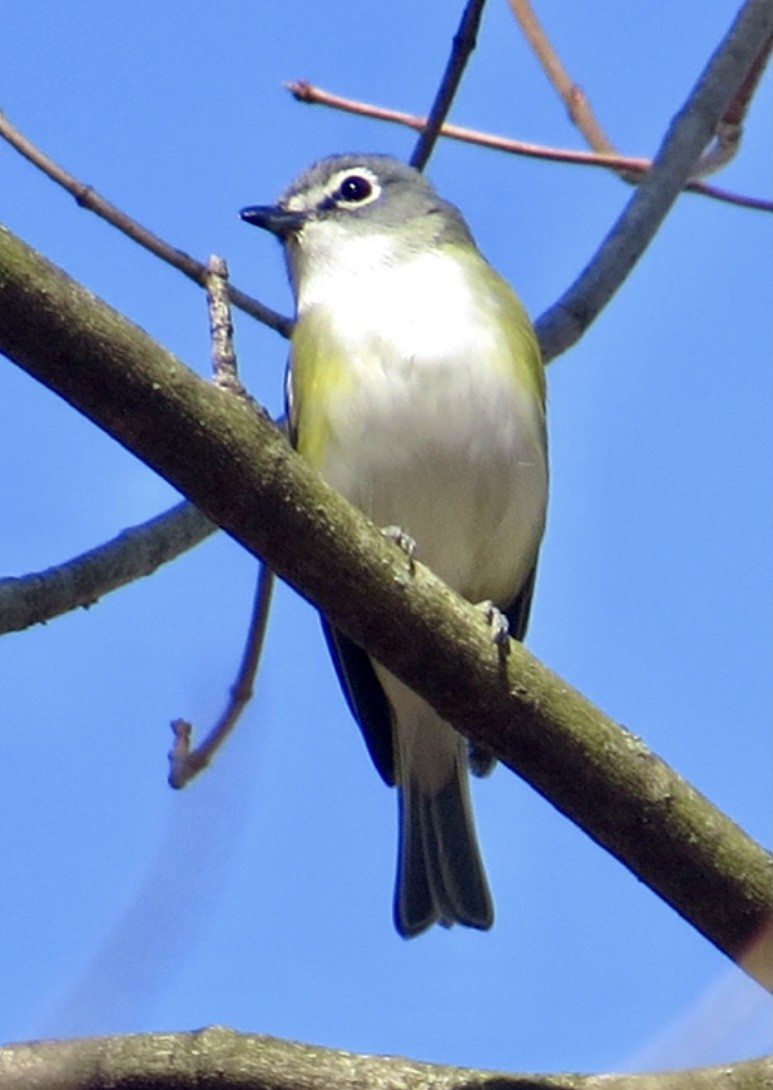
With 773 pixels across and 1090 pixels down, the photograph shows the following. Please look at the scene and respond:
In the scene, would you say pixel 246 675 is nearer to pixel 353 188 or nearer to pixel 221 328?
pixel 221 328

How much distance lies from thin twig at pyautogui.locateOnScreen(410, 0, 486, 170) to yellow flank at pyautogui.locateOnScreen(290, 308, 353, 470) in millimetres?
902

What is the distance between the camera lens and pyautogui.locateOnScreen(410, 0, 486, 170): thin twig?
4113 mm

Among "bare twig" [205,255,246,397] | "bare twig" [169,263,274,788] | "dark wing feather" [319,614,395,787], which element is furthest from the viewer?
"dark wing feather" [319,614,395,787]

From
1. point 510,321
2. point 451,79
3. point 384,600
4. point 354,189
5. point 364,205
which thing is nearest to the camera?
point 384,600

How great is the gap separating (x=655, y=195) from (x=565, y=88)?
418 mm

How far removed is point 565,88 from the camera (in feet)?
16.8

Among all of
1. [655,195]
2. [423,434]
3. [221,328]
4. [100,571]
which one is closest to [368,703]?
[423,434]

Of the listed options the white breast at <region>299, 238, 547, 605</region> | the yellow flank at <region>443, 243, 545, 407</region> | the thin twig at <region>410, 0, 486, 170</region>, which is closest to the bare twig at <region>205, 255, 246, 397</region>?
the thin twig at <region>410, 0, 486, 170</region>

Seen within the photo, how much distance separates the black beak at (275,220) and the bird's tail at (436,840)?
174 cm

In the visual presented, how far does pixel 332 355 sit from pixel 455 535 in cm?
69

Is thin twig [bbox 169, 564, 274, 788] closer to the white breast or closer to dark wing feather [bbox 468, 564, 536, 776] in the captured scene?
the white breast

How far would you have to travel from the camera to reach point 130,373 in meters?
2.84

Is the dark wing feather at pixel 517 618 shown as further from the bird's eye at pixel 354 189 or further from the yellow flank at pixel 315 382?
the bird's eye at pixel 354 189

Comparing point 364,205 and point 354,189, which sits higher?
point 354,189
